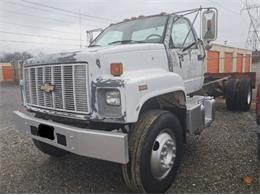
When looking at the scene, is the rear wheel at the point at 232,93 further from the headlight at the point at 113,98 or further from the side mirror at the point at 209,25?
the headlight at the point at 113,98

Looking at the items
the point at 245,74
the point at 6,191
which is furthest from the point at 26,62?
the point at 245,74

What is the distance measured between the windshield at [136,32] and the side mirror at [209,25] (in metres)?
0.72

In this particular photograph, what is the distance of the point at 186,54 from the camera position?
410cm

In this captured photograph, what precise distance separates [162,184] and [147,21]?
2530 millimetres

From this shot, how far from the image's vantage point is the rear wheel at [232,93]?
6.89 m

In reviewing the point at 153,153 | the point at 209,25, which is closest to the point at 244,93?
the point at 209,25

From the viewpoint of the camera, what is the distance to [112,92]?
2516 mm

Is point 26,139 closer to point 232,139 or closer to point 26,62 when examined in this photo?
point 26,62

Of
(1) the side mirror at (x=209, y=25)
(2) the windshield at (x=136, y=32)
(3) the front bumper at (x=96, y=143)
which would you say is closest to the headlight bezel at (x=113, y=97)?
(3) the front bumper at (x=96, y=143)

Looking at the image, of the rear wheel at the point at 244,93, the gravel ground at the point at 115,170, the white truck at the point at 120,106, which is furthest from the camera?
the rear wheel at the point at 244,93

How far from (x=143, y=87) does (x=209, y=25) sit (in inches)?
84.8

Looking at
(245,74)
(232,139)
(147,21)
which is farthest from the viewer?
(245,74)

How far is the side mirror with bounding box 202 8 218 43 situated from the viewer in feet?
13.1

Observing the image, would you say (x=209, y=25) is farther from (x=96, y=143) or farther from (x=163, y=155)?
(x=96, y=143)
